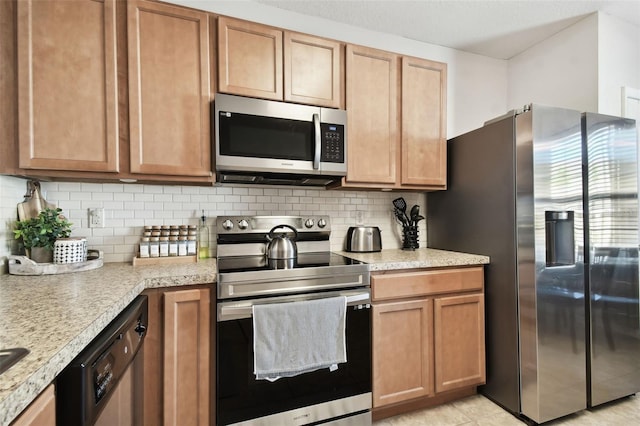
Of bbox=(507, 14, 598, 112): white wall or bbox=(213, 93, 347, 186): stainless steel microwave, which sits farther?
bbox=(507, 14, 598, 112): white wall

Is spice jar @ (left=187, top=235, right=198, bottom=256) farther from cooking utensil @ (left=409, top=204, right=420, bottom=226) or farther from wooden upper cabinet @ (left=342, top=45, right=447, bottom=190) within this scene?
cooking utensil @ (left=409, top=204, right=420, bottom=226)

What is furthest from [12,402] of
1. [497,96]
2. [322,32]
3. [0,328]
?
[497,96]

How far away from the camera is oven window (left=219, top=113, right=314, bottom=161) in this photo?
169 centimetres

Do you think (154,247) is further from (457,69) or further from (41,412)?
(457,69)

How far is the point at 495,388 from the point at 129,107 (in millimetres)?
2710

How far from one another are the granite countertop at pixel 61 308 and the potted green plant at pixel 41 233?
146 mm

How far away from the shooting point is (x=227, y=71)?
1727 millimetres

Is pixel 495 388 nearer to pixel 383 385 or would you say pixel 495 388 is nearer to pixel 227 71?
pixel 383 385

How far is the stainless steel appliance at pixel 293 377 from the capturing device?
1.45 m

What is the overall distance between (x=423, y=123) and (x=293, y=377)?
1.86 metres

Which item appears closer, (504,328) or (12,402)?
(12,402)

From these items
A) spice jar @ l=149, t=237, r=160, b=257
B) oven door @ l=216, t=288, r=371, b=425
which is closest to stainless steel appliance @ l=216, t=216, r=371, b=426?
oven door @ l=216, t=288, r=371, b=425

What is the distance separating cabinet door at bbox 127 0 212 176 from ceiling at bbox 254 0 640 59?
0.76 m

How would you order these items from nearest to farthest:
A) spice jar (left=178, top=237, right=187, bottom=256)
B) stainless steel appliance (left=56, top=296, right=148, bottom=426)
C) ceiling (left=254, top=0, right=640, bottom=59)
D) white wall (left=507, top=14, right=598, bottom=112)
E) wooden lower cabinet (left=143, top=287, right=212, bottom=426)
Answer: stainless steel appliance (left=56, top=296, right=148, bottom=426), wooden lower cabinet (left=143, top=287, right=212, bottom=426), spice jar (left=178, top=237, right=187, bottom=256), ceiling (left=254, top=0, right=640, bottom=59), white wall (left=507, top=14, right=598, bottom=112)
